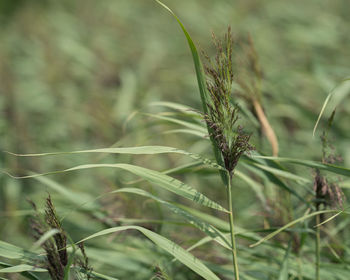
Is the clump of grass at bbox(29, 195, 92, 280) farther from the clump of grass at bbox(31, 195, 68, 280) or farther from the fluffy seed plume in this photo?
the fluffy seed plume

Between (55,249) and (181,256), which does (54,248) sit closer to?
(55,249)

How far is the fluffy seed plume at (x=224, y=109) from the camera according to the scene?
632mm

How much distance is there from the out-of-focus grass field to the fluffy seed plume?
26 centimetres

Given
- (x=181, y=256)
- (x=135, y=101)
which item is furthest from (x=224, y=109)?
(x=135, y=101)

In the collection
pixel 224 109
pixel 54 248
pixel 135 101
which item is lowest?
pixel 54 248

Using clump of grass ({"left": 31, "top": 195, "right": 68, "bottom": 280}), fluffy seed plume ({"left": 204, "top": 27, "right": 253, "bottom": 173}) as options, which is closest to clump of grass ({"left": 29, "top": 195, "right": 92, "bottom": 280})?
clump of grass ({"left": 31, "top": 195, "right": 68, "bottom": 280})

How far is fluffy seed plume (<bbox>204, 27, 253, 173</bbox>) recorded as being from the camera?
632mm

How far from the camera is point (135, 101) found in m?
2.34

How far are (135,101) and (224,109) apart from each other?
171 centimetres

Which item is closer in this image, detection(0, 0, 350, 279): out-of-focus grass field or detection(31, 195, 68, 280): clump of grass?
detection(31, 195, 68, 280): clump of grass

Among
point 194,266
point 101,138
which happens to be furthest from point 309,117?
point 101,138

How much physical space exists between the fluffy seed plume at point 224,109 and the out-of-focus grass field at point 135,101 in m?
0.26

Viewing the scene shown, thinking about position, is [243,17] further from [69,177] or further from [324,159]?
[324,159]

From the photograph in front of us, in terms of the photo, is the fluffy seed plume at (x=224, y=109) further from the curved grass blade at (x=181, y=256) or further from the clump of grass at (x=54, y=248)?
the clump of grass at (x=54, y=248)
